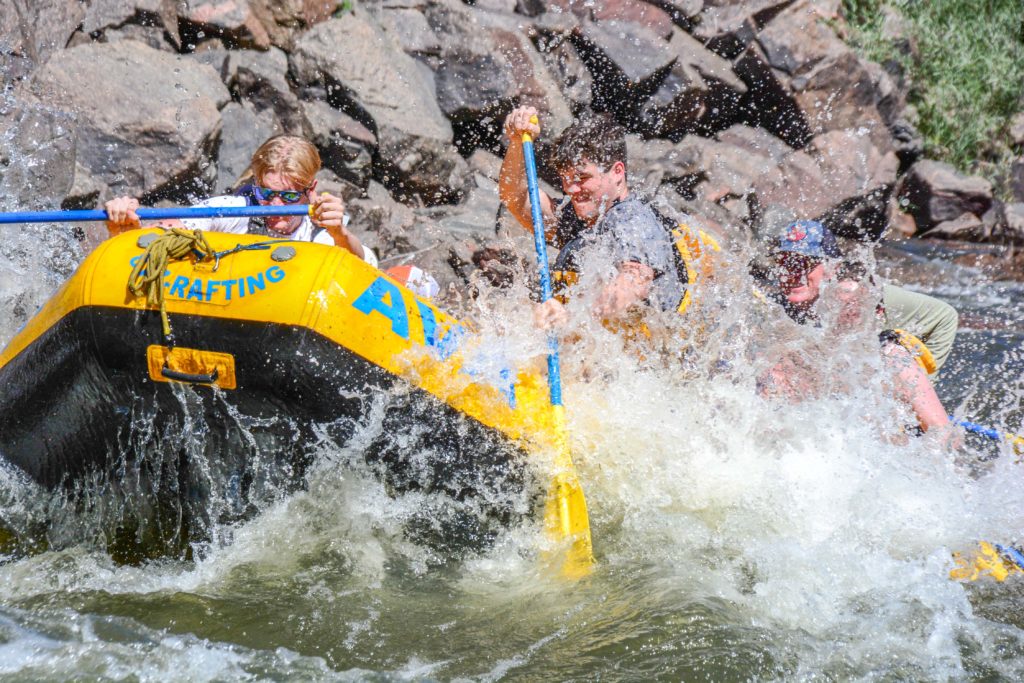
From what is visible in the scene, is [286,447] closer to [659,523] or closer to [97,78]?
[659,523]

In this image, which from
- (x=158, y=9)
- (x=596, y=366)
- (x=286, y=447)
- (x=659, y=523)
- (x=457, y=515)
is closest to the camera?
(x=286, y=447)

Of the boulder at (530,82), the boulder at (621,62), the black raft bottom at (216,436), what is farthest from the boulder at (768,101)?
the black raft bottom at (216,436)

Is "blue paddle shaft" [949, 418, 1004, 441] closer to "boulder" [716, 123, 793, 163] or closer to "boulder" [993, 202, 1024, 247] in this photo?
"boulder" [716, 123, 793, 163]

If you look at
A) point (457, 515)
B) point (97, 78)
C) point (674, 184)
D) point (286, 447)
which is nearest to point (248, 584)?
point (286, 447)

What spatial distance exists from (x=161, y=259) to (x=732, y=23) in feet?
25.4

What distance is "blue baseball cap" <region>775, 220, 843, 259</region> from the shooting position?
165 inches

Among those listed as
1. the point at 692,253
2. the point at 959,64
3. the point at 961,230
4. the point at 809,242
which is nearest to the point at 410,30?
the point at 692,253

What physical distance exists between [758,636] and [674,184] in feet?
19.8

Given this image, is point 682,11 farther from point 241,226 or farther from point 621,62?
point 241,226

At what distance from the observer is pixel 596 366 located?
13.2 feet

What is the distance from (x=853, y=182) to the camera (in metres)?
8.95

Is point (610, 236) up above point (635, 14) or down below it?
below

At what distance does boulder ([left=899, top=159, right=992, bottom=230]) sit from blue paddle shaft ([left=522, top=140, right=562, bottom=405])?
19.6ft

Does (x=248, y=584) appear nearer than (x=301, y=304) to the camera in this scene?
No
